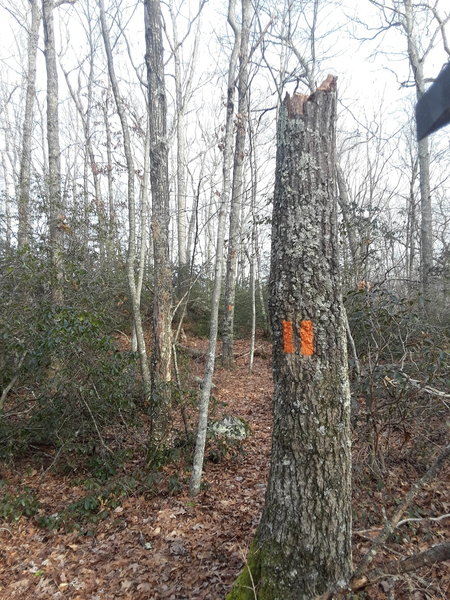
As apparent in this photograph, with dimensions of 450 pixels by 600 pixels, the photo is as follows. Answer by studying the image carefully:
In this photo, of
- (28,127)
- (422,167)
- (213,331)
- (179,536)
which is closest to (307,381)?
(213,331)

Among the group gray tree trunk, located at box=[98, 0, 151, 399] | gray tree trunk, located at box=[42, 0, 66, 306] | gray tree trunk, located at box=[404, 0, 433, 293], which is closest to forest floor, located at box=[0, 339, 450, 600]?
gray tree trunk, located at box=[98, 0, 151, 399]

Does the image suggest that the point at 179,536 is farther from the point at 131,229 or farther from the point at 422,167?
the point at 422,167

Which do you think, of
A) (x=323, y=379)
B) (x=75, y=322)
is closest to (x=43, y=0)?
(x=75, y=322)

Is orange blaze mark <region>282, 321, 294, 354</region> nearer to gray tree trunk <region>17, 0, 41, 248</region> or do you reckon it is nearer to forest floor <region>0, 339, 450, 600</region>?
forest floor <region>0, 339, 450, 600</region>

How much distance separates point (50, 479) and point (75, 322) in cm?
233

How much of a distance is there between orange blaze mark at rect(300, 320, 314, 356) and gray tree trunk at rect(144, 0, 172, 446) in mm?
3570

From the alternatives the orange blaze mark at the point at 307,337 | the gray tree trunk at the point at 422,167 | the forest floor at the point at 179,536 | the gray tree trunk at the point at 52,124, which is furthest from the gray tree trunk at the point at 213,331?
the gray tree trunk at the point at 422,167

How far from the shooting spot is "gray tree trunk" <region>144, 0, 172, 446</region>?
5828mm

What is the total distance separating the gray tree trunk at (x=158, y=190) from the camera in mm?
5828

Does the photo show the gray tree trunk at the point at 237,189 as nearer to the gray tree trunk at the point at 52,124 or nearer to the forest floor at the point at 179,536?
the gray tree trunk at the point at 52,124

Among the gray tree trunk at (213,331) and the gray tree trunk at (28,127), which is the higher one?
the gray tree trunk at (28,127)

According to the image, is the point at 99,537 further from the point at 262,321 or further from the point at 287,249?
the point at 262,321

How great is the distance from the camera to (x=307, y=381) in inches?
99.3

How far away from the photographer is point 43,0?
8.20m
